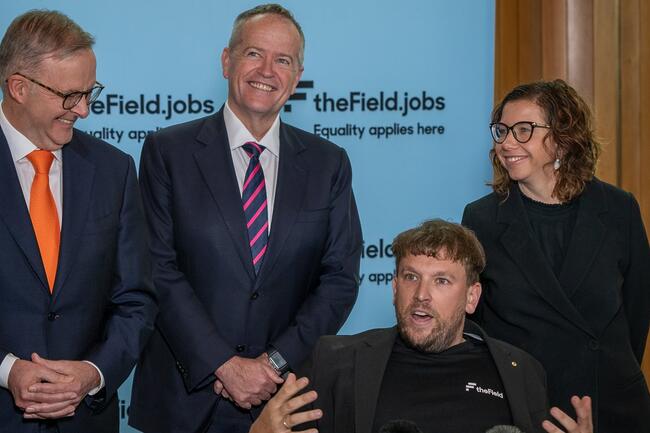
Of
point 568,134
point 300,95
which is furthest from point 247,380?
point 300,95

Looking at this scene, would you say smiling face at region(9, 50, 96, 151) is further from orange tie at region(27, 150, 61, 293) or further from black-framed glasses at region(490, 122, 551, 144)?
black-framed glasses at region(490, 122, 551, 144)

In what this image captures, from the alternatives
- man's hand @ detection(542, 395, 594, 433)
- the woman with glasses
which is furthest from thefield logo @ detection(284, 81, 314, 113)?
man's hand @ detection(542, 395, 594, 433)

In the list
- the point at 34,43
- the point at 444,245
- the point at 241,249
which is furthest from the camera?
the point at 241,249

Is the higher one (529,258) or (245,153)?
(245,153)

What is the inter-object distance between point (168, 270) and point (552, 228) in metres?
1.48

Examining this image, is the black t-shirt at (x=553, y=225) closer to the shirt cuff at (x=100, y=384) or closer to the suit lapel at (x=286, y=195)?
the suit lapel at (x=286, y=195)

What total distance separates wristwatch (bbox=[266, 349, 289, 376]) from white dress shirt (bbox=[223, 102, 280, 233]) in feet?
1.85

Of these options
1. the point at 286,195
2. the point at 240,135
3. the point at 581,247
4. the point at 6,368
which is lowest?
the point at 6,368

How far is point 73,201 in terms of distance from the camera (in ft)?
10.7

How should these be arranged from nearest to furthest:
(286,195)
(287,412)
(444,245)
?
(287,412) < (444,245) < (286,195)

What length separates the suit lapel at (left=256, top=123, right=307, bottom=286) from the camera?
3.70 meters

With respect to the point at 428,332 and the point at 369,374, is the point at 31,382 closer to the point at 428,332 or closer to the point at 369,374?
the point at 369,374

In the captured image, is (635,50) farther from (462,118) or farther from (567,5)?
(462,118)

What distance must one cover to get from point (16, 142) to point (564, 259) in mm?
2031
